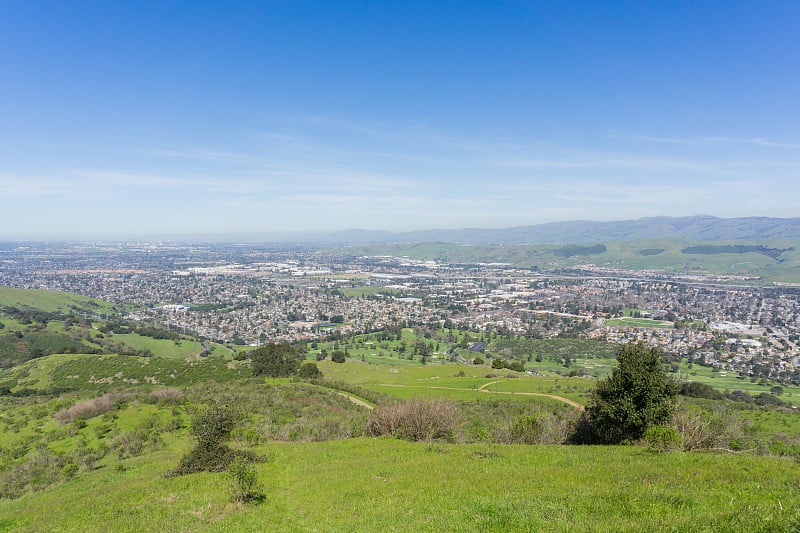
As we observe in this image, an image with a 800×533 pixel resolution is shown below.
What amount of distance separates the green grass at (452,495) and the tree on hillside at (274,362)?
101 ft

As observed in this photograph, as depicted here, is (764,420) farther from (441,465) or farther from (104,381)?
(104,381)

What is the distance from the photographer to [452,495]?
11.8 m

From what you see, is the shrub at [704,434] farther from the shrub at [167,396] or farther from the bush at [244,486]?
the shrub at [167,396]

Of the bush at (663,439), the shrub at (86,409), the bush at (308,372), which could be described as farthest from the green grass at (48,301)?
the bush at (663,439)

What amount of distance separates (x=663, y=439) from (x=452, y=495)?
369 inches

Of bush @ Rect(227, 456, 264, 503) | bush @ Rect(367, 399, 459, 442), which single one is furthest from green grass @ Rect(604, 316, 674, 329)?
bush @ Rect(227, 456, 264, 503)

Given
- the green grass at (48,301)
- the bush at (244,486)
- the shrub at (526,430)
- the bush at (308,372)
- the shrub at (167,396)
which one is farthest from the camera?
the green grass at (48,301)

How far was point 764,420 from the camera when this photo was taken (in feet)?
108

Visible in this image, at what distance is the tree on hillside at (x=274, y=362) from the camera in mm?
49438

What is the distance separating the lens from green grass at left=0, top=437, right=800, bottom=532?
9.03 meters

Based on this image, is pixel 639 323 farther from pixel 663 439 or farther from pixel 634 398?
pixel 663 439

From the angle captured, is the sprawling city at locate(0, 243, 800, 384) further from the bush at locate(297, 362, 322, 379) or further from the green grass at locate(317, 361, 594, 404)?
the bush at locate(297, 362, 322, 379)

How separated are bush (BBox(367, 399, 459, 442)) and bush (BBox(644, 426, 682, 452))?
28.9 ft

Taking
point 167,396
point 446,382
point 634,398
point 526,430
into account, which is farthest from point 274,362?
point 634,398
